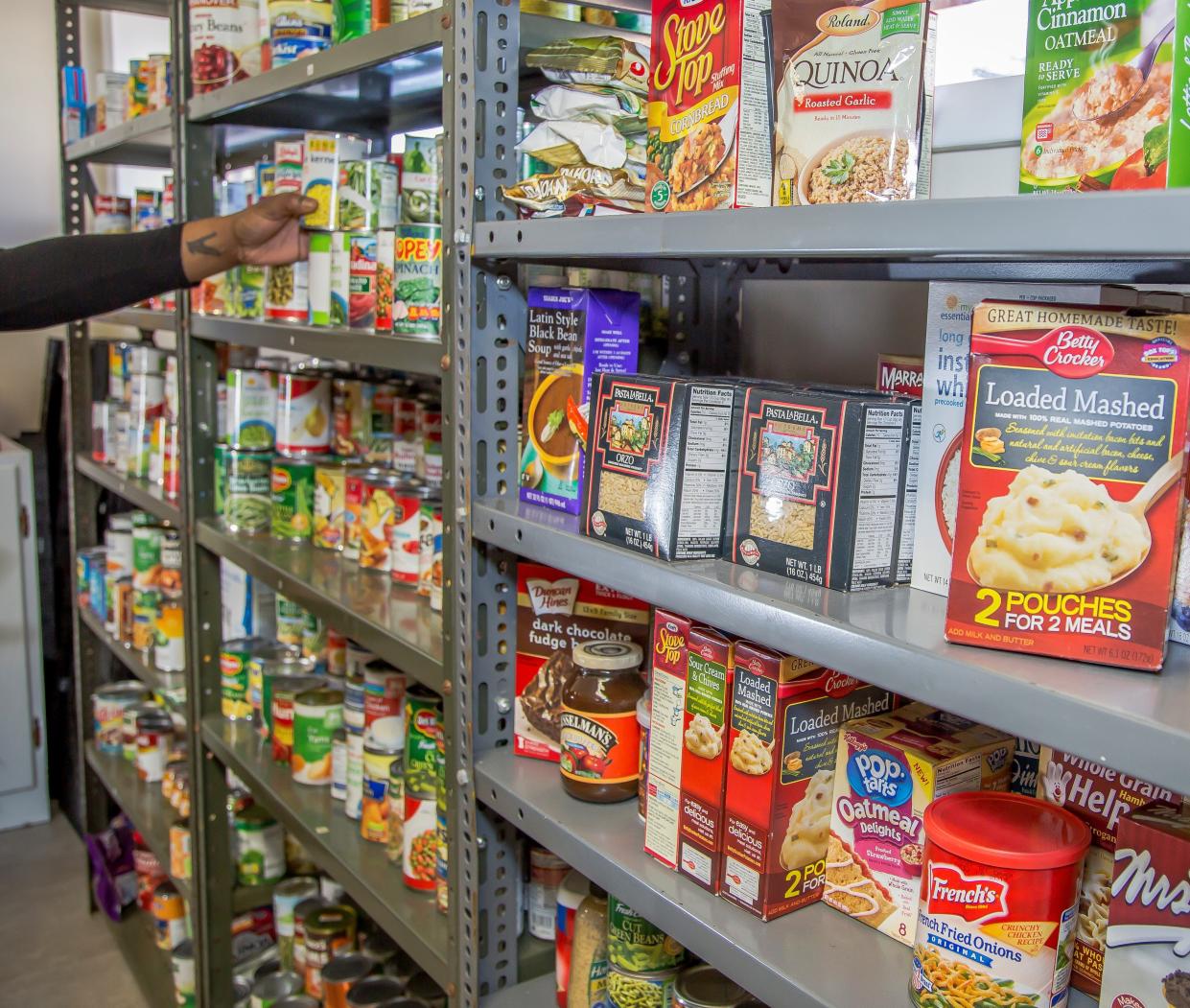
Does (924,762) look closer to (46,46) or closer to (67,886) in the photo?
(67,886)

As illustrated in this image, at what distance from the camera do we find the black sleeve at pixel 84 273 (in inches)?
86.4

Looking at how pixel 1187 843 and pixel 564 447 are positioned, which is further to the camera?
pixel 564 447

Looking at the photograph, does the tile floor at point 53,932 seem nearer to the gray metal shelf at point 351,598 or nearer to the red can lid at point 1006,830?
the gray metal shelf at point 351,598

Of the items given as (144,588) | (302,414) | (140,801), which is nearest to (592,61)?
(302,414)

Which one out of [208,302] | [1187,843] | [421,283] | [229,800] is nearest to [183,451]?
[208,302]

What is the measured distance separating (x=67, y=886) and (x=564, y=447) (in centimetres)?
308

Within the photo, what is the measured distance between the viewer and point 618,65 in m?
1.35

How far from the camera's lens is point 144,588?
292 cm

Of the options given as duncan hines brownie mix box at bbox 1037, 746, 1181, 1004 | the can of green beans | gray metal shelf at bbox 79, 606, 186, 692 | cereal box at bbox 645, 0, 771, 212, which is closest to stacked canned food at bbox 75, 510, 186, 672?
gray metal shelf at bbox 79, 606, 186, 692

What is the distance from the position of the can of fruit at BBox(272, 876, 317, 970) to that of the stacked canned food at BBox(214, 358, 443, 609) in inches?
32.6

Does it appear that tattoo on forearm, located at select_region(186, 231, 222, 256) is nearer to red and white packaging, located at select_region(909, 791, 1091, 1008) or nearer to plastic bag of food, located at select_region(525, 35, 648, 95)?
plastic bag of food, located at select_region(525, 35, 648, 95)

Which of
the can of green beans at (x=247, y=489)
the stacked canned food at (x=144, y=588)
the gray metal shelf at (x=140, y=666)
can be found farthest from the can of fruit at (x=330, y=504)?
the gray metal shelf at (x=140, y=666)

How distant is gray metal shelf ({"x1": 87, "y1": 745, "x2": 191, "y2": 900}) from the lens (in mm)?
2830

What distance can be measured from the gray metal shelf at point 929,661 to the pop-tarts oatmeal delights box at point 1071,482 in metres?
0.03
